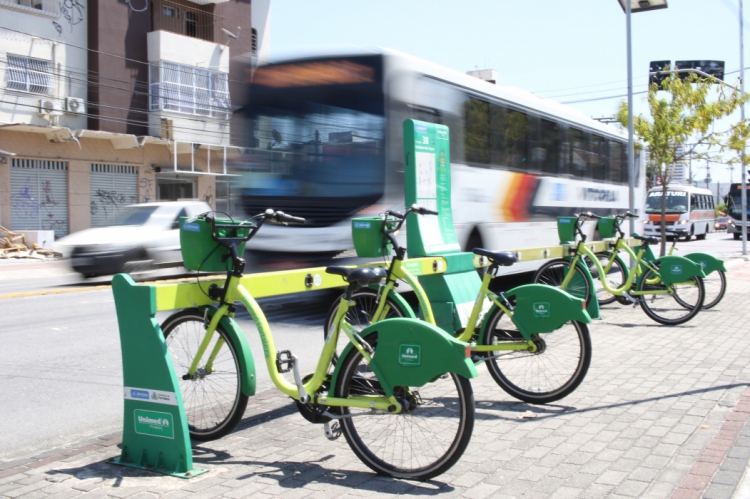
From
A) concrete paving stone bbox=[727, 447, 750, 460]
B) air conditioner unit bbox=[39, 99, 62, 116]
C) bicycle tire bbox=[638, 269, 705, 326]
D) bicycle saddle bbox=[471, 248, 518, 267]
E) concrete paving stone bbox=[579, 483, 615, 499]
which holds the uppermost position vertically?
air conditioner unit bbox=[39, 99, 62, 116]

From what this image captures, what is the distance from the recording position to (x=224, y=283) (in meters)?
4.40

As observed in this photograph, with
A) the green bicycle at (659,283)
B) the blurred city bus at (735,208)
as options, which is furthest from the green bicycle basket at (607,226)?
the blurred city bus at (735,208)

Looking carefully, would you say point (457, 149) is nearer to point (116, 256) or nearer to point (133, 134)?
point (116, 256)

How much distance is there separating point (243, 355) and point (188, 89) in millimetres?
28349

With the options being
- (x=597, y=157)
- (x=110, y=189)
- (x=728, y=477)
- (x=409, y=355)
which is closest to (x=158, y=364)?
(x=409, y=355)

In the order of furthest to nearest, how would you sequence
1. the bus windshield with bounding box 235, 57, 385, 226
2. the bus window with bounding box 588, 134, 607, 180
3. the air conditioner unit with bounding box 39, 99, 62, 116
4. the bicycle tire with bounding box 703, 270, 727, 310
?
the air conditioner unit with bounding box 39, 99, 62, 116
the bus window with bounding box 588, 134, 607, 180
the bicycle tire with bounding box 703, 270, 727, 310
the bus windshield with bounding box 235, 57, 385, 226

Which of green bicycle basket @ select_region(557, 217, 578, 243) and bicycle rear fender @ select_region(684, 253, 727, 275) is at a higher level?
green bicycle basket @ select_region(557, 217, 578, 243)

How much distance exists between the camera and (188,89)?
101 feet

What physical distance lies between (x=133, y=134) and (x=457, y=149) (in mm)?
20887

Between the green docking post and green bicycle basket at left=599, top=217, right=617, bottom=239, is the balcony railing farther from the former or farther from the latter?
the green docking post

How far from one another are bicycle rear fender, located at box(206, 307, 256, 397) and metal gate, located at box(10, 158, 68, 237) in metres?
24.2

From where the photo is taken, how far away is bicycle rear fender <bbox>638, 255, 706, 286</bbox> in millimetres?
9125

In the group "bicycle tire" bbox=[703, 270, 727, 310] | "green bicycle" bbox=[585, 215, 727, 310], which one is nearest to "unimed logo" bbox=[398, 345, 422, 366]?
"green bicycle" bbox=[585, 215, 727, 310]

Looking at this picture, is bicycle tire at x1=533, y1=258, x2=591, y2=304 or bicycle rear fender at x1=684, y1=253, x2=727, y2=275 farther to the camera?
bicycle rear fender at x1=684, y1=253, x2=727, y2=275
